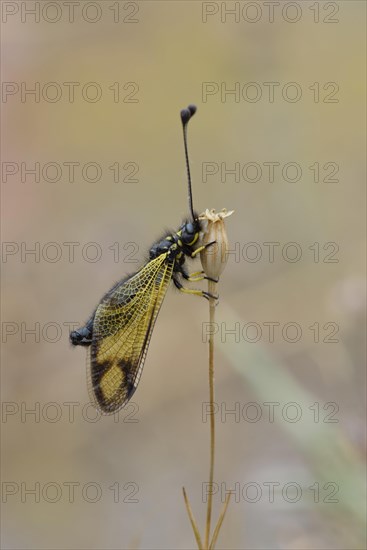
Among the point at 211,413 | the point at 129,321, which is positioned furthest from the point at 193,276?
the point at 211,413

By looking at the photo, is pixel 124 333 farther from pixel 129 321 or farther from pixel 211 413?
pixel 211 413

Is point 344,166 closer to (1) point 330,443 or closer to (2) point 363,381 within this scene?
(2) point 363,381

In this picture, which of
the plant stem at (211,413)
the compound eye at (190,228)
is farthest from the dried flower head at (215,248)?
the compound eye at (190,228)

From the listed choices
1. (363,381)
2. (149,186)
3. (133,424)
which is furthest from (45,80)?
(363,381)

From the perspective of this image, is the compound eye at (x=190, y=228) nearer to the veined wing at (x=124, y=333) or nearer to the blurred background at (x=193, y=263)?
the veined wing at (x=124, y=333)

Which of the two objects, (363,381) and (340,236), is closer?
(363,381)

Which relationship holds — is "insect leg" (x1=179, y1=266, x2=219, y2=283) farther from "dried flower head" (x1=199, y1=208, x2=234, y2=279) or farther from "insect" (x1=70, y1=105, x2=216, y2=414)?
"dried flower head" (x1=199, y1=208, x2=234, y2=279)

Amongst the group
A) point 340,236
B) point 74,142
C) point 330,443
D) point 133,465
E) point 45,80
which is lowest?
point 133,465
